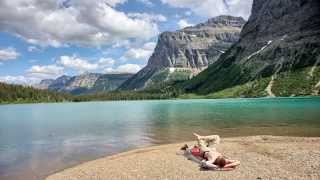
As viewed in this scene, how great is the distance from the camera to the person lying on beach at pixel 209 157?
92.8 ft

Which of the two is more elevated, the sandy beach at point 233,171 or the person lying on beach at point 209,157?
→ the person lying on beach at point 209,157

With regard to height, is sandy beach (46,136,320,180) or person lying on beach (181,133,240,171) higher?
person lying on beach (181,133,240,171)

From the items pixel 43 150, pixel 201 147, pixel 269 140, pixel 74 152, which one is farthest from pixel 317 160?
pixel 43 150

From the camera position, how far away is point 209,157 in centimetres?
3006

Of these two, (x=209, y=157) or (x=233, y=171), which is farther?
(x=209, y=157)

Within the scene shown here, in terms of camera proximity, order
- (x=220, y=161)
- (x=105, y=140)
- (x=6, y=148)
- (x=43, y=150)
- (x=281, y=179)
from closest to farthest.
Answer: (x=281, y=179) < (x=220, y=161) < (x=43, y=150) < (x=6, y=148) < (x=105, y=140)

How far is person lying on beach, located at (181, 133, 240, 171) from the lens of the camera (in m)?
28.3

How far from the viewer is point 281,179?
24.4 meters

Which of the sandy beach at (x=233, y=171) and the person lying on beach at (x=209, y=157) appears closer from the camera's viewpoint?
the sandy beach at (x=233, y=171)

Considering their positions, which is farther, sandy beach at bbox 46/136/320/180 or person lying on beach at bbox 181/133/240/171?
person lying on beach at bbox 181/133/240/171

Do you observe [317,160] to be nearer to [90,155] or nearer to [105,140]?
[90,155]

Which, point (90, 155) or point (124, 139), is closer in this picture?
point (90, 155)

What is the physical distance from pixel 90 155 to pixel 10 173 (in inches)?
458

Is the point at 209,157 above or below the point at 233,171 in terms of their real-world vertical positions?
above
